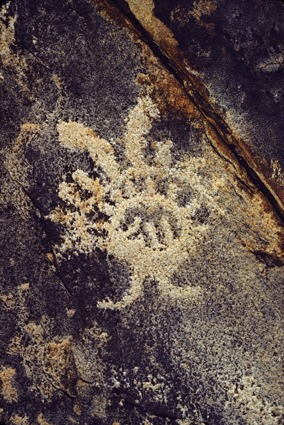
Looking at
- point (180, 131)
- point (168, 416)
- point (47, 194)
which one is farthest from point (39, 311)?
point (180, 131)

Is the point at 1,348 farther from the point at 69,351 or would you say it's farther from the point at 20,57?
the point at 20,57

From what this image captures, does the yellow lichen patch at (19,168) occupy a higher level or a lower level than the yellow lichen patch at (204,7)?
lower

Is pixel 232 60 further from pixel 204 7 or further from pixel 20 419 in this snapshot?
pixel 20 419

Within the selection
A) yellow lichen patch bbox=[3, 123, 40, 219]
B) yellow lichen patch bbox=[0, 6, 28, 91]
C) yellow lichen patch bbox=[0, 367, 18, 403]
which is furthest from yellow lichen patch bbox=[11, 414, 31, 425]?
yellow lichen patch bbox=[0, 6, 28, 91]

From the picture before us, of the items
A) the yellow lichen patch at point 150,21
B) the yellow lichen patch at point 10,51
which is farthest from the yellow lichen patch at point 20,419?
the yellow lichen patch at point 150,21

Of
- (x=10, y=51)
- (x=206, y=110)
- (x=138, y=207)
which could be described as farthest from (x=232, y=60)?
(x=10, y=51)

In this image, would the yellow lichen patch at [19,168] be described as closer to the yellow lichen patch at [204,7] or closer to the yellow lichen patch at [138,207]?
the yellow lichen patch at [138,207]

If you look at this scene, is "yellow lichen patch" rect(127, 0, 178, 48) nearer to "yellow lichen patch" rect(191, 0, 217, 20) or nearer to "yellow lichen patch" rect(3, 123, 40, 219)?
"yellow lichen patch" rect(191, 0, 217, 20)
